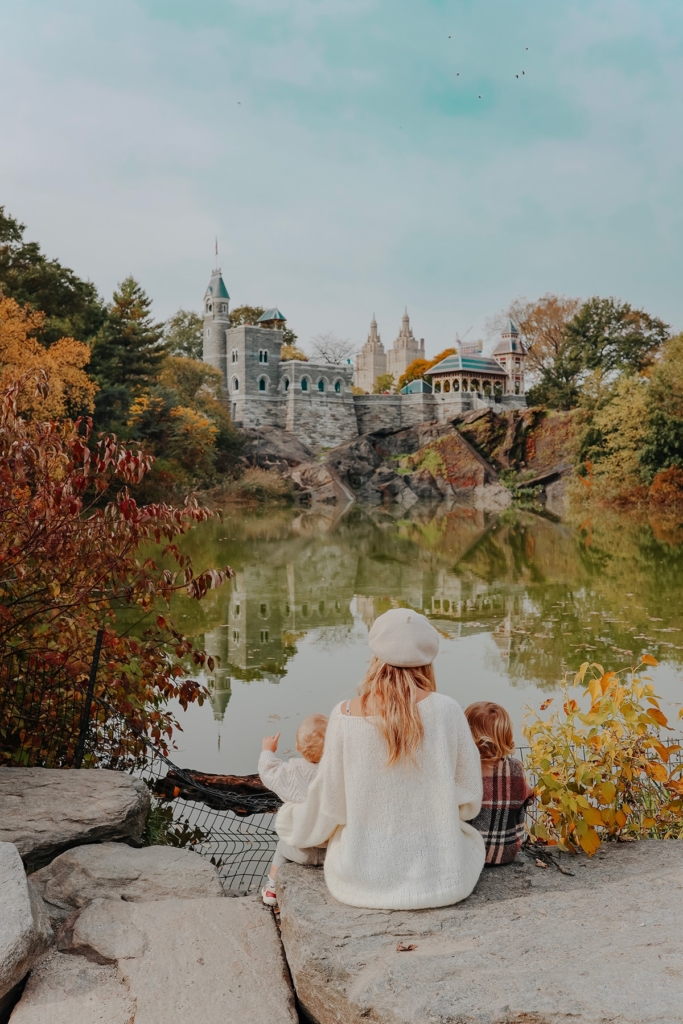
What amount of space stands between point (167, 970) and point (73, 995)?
0.88ft

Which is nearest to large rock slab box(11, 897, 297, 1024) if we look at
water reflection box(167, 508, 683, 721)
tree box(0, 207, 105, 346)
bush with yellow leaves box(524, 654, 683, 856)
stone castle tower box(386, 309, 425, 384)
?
bush with yellow leaves box(524, 654, 683, 856)

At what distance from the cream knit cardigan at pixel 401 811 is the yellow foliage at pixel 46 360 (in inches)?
652

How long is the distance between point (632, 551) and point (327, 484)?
64.6 feet

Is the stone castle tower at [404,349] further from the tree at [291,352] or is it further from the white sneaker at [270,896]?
the white sneaker at [270,896]

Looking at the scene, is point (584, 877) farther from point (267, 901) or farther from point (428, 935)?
point (267, 901)

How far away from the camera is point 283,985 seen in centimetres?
242

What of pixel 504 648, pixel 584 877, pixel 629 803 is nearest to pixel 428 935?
pixel 584 877

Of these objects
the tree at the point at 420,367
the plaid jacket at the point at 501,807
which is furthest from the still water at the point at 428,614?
the tree at the point at 420,367

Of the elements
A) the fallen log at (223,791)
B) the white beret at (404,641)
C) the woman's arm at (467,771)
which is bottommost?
the fallen log at (223,791)

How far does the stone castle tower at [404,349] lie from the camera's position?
86.0 m

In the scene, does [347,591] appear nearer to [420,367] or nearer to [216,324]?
[216,324]

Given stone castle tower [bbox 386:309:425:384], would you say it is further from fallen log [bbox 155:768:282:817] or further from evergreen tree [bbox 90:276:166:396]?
fallen log [bbox 155:768:282:817]

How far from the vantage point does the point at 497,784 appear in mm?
2791

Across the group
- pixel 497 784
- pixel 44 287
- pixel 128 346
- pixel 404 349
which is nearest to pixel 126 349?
pixel 128 346
